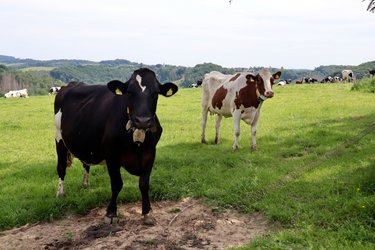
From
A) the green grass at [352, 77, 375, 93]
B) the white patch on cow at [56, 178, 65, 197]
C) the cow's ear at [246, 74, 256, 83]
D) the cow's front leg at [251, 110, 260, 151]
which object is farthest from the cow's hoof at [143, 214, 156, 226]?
the green grass at [352, 77, 375, 93]

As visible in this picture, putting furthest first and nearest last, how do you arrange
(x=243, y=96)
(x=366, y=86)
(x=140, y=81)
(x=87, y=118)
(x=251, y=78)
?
(x=366, y=86) < (x=243, y=96) < (x=251, y=78) < (x=87, y=118) < (x=140, y=81)

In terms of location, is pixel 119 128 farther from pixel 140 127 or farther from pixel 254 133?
pixel 254 133

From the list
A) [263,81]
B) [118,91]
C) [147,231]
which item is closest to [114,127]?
[118,91]

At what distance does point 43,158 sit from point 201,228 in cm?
709

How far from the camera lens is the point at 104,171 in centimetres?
1028

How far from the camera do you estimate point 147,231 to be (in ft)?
22.0

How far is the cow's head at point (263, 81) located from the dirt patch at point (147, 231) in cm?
485

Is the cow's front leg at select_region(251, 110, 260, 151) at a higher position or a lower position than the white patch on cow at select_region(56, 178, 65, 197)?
higher

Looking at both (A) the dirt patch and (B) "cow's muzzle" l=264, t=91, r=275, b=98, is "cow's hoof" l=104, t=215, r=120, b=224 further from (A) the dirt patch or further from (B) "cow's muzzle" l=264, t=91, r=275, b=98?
(B) "cow's muzzle" l=264, t=91, r=275, b=98

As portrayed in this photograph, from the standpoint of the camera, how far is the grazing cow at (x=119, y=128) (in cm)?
650

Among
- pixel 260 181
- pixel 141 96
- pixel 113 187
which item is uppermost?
pixel 141 96

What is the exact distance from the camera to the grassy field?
6485 millimetres

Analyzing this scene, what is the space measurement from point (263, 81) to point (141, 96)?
20.1 ft

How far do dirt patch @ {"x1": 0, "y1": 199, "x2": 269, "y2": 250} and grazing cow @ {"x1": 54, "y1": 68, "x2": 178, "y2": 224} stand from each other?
13.3 inches
